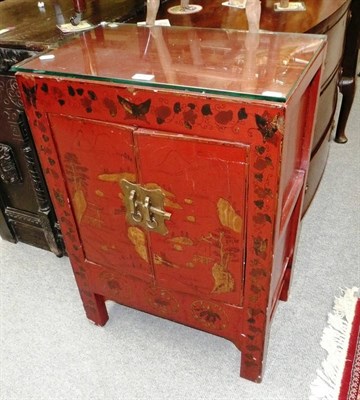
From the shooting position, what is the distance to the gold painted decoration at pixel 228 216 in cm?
85

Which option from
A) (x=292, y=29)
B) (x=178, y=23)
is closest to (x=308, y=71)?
(x=292, y=29)

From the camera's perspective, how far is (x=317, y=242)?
1.62 meters

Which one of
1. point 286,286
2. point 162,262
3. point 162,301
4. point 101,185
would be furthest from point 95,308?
point 286,286

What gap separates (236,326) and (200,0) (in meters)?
1.14

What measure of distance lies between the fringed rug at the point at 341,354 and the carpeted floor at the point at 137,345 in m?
0.03

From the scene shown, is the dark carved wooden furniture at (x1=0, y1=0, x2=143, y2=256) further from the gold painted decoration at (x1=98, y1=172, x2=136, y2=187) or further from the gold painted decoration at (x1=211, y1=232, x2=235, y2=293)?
the gold painted decoration at (x1=211, y1=232, x2=235, y2=293)

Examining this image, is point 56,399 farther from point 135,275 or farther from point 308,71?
point 308,71

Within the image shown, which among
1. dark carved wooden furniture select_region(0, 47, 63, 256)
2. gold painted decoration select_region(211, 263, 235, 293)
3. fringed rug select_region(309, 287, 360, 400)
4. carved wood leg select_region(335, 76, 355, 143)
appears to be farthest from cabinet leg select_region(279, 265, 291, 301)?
carved wood leg select_region(335, 76, 355, 143)

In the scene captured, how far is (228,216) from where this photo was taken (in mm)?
861

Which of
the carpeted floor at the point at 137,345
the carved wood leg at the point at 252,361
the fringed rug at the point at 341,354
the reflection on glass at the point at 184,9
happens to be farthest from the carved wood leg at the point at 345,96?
the carved wood leg at the point at 252,361

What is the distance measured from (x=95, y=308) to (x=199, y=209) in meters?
0.58

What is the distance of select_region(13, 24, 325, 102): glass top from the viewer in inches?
29.3

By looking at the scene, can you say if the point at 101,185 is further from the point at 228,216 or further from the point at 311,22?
the point at 311,22

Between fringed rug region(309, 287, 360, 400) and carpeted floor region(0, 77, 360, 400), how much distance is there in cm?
3
